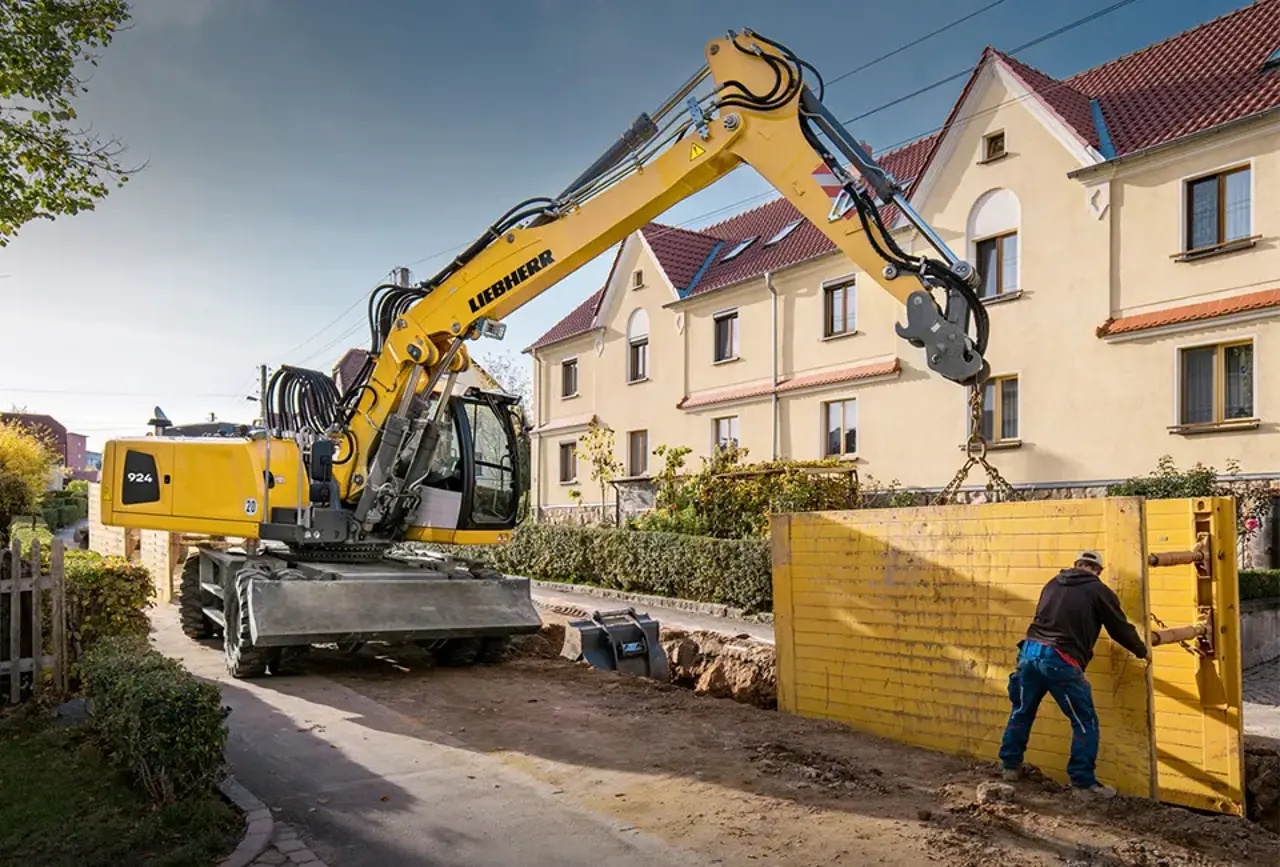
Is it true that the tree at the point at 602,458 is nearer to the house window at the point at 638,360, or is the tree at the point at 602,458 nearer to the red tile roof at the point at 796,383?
the house window at the point at 638,360

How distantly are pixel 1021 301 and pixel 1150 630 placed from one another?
12.5 metres

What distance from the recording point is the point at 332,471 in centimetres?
1107

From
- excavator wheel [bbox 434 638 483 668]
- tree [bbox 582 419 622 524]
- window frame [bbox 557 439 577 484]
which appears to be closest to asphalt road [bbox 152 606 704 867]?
excavator wheel [bbox 434 638 483 668]

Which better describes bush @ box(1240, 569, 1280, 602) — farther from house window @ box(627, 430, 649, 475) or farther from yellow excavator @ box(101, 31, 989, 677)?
house window @ box(627, 430, 649, 475)

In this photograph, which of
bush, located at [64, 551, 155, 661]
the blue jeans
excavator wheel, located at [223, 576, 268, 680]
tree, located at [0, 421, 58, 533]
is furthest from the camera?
tree, located at [0, 421, 58, 533]

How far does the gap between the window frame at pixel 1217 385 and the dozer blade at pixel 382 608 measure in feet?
35.8

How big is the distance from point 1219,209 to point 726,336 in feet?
38.5

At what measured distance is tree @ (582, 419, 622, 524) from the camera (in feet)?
86.2

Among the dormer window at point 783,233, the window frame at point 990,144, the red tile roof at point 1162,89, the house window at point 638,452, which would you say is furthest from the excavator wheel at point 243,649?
the dormer window at point 783,233

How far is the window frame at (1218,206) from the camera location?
48.5 ft

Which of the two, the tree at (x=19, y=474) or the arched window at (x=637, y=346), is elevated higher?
the arched window at (x=637, y=346)

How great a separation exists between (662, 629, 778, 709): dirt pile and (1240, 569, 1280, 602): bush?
5566 mm

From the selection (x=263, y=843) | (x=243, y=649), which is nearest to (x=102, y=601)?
(x=243, y=649)

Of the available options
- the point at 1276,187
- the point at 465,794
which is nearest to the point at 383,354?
the point at 465,794
